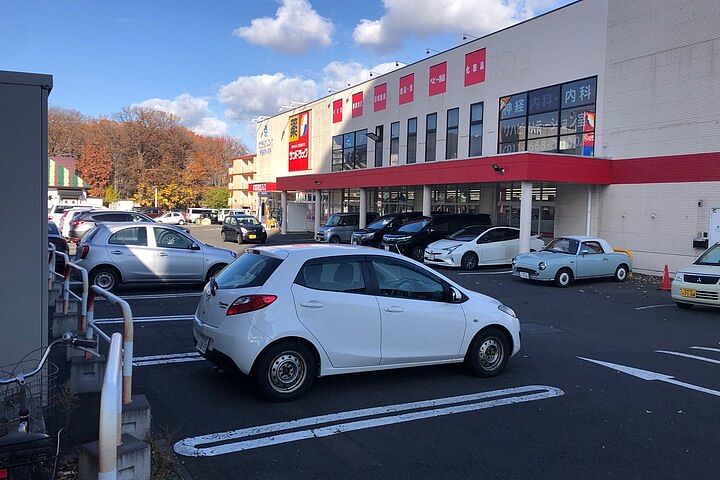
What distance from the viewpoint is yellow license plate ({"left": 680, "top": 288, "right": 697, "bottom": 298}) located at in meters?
12.7

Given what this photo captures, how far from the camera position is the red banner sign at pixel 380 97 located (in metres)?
36.3

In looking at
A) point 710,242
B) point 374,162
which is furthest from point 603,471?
point 374,162

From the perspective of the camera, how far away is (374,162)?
37.8 m

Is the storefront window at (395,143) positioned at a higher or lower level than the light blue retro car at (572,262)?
higher

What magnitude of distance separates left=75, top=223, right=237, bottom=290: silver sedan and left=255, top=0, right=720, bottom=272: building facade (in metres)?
12.3

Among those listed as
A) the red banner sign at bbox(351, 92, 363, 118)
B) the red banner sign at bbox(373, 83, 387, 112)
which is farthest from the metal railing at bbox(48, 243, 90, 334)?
the red banner sign at bbox(351, 92, 363, 118)

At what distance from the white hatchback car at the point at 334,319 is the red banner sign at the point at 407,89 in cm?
2814

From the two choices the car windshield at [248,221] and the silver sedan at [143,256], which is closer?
the silver sedan at [143,256]

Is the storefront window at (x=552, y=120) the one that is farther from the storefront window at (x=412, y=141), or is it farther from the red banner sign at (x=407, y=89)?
the red banner sign at (x=407, y=89)

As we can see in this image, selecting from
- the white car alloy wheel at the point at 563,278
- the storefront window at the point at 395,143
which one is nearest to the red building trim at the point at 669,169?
the white car alloy wheel at the point at 563,278

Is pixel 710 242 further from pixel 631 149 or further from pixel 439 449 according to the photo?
pixel 439 449

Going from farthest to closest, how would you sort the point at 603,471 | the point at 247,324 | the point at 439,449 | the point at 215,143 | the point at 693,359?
the point at 215,143, the point at 693,359, the point at 247,324, the point at 439,449, the point at 603,471

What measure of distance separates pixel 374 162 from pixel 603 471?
112 feet

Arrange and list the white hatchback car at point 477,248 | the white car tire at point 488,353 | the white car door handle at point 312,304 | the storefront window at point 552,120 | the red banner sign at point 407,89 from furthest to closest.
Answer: the red banner sign at point 407,89, the storefront window at point 552,120, the white hatchback car at point 477,248, the white car tire at point 488,353, the white car door handle at point 312,304
